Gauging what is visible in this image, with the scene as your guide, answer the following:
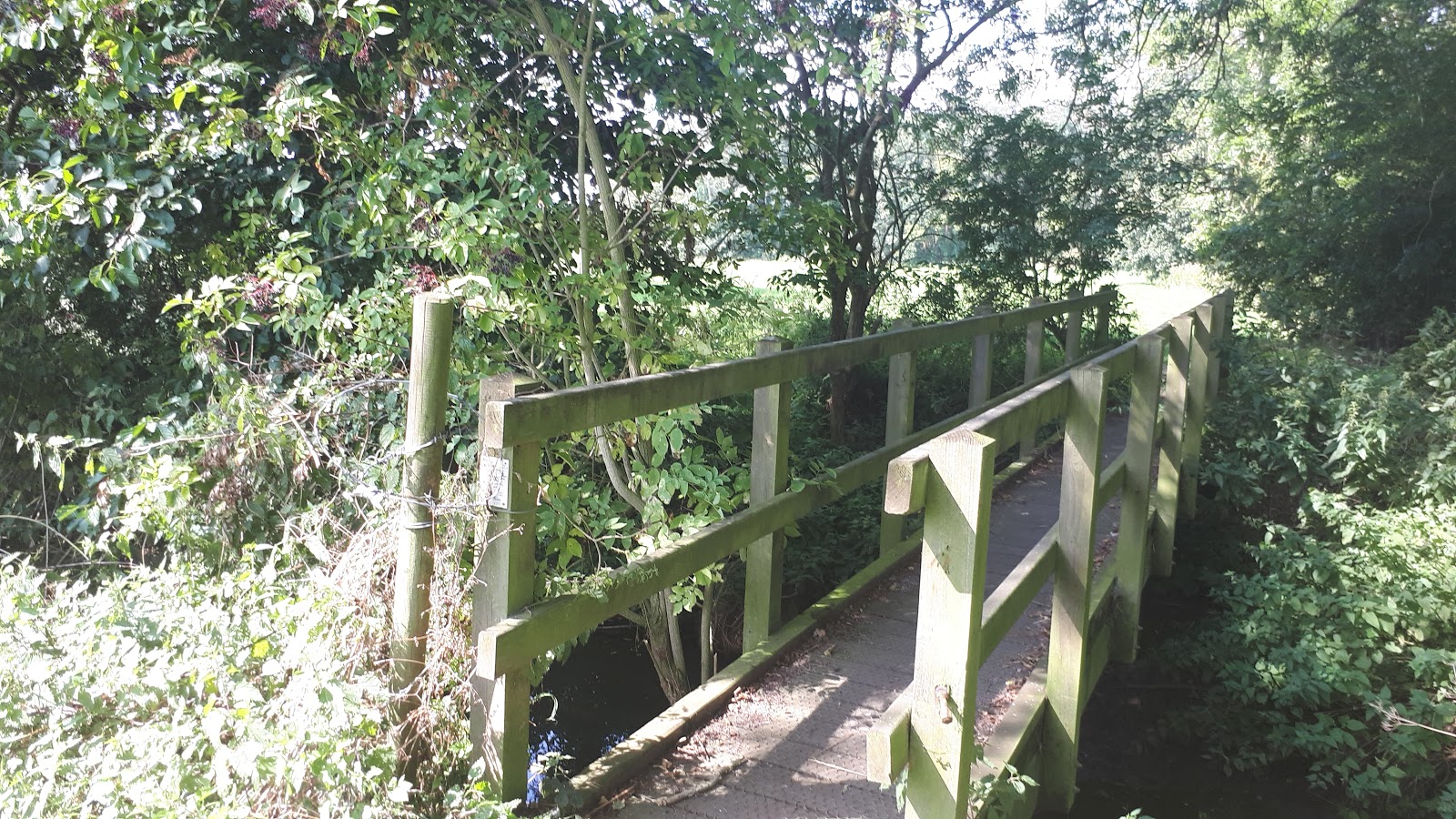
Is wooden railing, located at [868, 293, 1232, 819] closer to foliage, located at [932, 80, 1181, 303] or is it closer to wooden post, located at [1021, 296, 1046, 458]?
wooden post, located at [1021, 296, 1046, 458]

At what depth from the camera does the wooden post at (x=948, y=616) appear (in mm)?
2525

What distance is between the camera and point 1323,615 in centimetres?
576

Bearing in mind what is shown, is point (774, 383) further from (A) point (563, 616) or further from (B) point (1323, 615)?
(B) point (1323, 615)

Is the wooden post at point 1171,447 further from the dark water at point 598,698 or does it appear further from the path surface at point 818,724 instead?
the dark water at point 598,698

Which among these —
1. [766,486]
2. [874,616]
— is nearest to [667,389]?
[766,486]

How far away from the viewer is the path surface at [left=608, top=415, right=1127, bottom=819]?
330 cm

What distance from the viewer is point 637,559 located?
3.50 meters

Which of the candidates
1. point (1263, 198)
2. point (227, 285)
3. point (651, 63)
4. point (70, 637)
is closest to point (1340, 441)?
point (651, 63)

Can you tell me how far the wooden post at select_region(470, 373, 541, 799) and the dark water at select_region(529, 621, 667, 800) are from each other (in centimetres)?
295

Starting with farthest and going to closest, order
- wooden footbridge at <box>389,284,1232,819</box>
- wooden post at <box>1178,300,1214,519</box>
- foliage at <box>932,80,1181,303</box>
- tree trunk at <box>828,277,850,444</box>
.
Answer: foliage at <box>932,80,1181,303</box> < tree trunk at <box>828,277,850,444</box> < wooden post at <box>1178,300,1214,519</box> < wooden footbridge at <box>389,284,1232,819</box>

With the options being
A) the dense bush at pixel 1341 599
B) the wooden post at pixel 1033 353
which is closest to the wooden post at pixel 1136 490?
the dense bush at pixel 1341 599

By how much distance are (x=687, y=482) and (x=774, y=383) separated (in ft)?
1.90

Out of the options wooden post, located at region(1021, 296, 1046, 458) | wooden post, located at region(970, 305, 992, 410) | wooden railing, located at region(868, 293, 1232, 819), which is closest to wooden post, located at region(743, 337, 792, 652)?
wooden railing, located at region(868, 293, 1232, 819)

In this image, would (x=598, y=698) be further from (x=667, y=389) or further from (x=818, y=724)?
(x=667, y=389)
